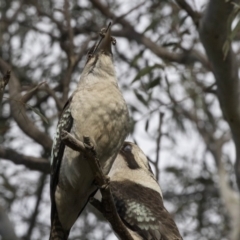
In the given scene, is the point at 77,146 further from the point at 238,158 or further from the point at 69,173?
the point at 238,158

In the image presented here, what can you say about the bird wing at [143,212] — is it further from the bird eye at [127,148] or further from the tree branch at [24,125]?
the tree branch at [24,125]

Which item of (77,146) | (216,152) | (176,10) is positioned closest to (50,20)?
(176,10)

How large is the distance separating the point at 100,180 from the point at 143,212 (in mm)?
1024

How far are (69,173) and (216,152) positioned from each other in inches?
105

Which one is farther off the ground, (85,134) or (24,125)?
(24,125)

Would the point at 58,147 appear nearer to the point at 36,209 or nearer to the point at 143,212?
the point at 143,212

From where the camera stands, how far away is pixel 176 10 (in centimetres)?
592

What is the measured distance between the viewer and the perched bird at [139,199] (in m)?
4.07

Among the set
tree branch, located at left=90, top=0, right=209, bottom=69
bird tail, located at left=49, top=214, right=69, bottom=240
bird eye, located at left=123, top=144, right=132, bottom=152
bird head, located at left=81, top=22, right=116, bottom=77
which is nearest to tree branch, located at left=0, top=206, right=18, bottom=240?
bird tail, located at left=49, top=214, right=69, bottom=240

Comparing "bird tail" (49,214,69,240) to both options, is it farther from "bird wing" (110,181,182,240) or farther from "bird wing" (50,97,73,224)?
"bird wing" (110,181,182,240)

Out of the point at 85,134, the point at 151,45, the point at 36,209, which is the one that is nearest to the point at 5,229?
the point at 85,134

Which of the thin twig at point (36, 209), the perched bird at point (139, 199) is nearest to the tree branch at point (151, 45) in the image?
the perched bird at point (139, 199)

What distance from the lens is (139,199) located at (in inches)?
170

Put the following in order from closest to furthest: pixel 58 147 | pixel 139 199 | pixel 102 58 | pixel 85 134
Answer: pixel 85 134, pixel 58 147, pixel 102 58, pixel 139 199
